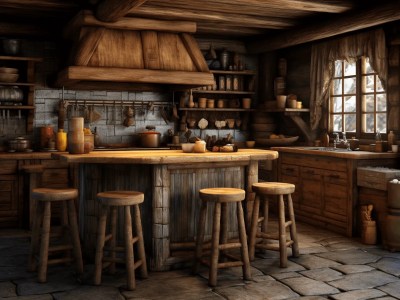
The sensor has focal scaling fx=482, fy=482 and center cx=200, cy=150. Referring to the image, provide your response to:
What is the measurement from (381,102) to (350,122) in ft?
2.14

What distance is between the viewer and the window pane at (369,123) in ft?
22.1

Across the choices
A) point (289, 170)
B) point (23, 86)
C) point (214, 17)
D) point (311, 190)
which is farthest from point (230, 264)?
point (23, 86)

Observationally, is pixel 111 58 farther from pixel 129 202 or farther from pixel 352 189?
pixel 352 189

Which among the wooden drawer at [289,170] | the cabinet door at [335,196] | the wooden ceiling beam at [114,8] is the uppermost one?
the wooden ceiling beam at [114,8]

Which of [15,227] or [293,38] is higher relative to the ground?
[293,38]

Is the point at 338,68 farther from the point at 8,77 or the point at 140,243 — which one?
the point at 8,77

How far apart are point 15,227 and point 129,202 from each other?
3115 millimetres

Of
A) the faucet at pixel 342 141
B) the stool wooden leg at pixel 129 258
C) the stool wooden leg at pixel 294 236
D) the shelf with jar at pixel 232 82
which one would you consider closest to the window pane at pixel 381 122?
the faucet at pixel 342 141

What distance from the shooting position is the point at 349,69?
23.4 feet

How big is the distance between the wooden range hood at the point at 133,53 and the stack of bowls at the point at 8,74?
96 centimetres

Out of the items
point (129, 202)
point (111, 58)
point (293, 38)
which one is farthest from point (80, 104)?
point (129, 202)

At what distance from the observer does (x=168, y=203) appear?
14.5 ft

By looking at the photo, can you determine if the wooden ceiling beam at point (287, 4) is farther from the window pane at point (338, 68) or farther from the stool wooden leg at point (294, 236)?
the stool wooden leg at point (294, 236)

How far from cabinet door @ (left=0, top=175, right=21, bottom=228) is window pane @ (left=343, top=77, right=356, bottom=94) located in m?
4.85
